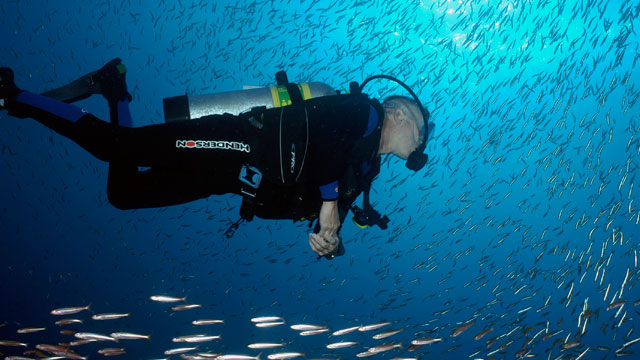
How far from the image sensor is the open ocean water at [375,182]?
1166 centimetres

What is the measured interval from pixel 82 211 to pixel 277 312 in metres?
17.0

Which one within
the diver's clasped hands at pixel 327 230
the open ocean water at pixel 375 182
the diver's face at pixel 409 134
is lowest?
the diver's clasped hands at pixel 327 230

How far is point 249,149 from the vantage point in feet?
9.34

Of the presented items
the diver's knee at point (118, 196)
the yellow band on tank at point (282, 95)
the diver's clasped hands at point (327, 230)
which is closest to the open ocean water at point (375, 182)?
the diver's clasped hands at point (327, 230)

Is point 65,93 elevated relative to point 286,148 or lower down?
elevated

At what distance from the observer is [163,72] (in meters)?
13.1

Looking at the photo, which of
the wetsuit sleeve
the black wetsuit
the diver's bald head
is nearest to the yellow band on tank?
the black wetsuit

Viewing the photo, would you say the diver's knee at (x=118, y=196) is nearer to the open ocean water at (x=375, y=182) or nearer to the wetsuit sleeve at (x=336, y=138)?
the wetsuit sleeve at (x=336, y=138)

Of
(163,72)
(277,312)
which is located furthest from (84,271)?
(163,72)

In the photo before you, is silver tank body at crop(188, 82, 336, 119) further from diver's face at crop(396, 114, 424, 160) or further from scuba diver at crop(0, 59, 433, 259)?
diver's face at crop(396, 114, 424, 160)

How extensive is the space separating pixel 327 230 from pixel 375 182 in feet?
56.9

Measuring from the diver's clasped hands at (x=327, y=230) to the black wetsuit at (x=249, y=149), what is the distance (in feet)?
0.31

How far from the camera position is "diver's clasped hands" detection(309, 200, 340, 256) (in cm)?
284

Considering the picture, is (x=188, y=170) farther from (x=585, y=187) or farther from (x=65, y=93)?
(x=585, y=187)
